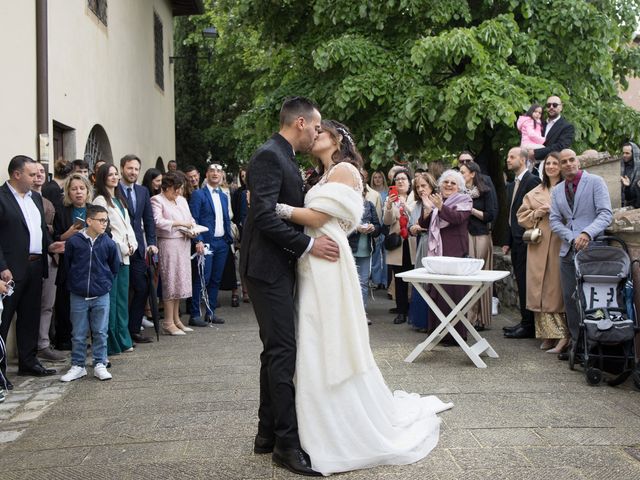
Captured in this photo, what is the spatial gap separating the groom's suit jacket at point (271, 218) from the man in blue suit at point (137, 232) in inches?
177

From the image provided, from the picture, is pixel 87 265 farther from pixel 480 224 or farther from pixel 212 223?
pixel 480 224

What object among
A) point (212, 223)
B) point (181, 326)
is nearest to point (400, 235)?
point (212, 223)

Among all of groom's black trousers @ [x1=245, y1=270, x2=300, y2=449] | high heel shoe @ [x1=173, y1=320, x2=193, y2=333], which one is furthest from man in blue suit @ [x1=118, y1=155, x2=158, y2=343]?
groom's black trousers @ [x1=245, y1=270, x2=300, y2=449]

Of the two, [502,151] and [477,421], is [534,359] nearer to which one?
[477,421]

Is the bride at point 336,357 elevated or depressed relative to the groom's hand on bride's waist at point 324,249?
depressed

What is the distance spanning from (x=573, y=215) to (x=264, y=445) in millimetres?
4158

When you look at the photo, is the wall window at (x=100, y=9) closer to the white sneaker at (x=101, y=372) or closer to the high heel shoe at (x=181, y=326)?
the high heel shoe at (x=181, y=326)

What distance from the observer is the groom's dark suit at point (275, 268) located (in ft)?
15.6

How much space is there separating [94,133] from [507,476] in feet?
33.3

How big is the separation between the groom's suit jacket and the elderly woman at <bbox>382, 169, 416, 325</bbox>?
5844 mm

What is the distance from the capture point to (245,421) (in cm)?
586

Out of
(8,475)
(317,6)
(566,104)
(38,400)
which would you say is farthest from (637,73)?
(8,475)

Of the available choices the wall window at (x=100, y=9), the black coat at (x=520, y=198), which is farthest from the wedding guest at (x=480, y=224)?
the wall window at (x=100, y=9)

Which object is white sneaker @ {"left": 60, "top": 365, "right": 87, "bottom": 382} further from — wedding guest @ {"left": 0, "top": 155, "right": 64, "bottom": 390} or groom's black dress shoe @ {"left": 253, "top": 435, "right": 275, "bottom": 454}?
groom's black dress shoe @ {"left": 253, "top": 435, "right": 275, "bottom": 454}
